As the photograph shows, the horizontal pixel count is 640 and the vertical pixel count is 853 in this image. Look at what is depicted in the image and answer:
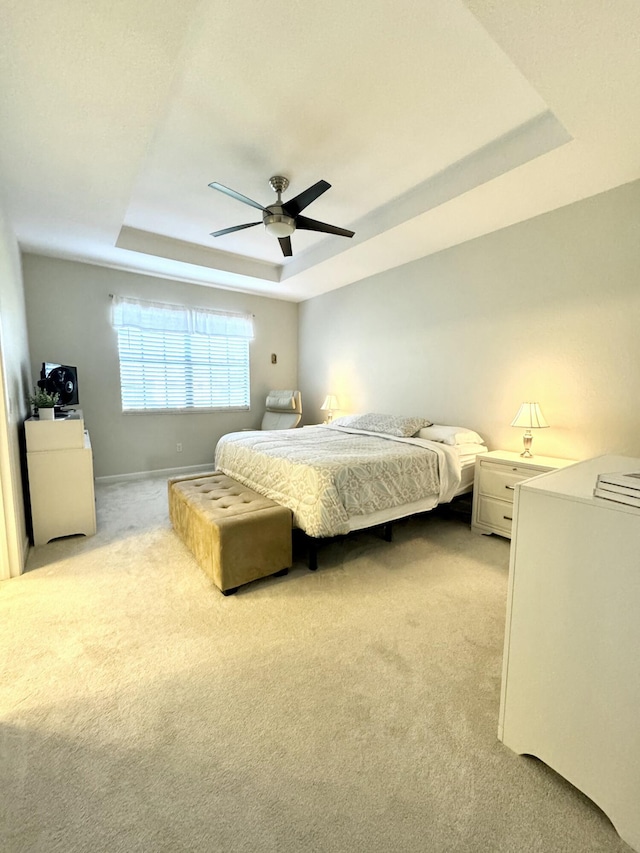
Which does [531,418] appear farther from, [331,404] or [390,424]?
[331,404]

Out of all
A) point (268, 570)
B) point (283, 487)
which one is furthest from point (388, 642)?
point (283, 487)

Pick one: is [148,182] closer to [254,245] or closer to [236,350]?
[254,245]

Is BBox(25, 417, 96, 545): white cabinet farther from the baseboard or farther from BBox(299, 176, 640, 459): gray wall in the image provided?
BBox(299, 176, 640, 459): gray wall

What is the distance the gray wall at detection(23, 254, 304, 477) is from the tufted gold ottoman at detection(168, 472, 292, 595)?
7.88ft

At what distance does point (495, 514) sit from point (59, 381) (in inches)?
155

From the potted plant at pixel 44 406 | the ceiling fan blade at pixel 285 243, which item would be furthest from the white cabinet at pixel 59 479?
the ceiling fan blade at pixel 285 243

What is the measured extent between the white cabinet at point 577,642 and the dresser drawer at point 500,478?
1632mm

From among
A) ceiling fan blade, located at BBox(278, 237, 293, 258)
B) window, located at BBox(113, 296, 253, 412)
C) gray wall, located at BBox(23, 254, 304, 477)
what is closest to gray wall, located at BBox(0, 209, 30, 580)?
gray wall, located at BBox(23, 254, 304, 477)

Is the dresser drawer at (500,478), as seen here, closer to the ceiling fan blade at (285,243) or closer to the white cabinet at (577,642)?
the white cabinet at (577,642)

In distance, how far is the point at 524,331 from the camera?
3070 mm

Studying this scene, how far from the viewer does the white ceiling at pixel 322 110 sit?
1.40 meters

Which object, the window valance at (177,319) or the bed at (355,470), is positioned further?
the window valance at (177,319)

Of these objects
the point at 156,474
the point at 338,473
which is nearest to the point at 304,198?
the point at 338,473

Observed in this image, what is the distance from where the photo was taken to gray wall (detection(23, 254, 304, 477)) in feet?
13.0
